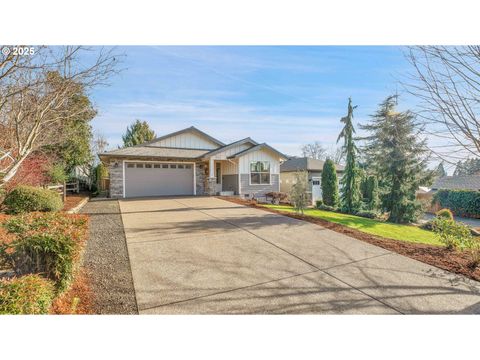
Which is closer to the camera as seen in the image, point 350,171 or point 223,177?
point 350,171

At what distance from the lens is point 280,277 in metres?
3.88

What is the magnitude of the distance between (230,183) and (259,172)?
7.16ft

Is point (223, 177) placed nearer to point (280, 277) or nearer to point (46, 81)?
point (280, 277)

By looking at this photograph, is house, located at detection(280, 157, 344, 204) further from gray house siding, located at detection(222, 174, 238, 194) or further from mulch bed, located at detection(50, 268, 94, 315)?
mulch bed, located at detection(50, 268, 94, 315)

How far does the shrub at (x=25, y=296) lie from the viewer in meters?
2.22

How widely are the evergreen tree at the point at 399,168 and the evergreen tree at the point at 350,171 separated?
146 cm

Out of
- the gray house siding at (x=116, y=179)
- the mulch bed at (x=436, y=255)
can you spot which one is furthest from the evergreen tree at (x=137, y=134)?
the mulch bed at (x=436, y=255)

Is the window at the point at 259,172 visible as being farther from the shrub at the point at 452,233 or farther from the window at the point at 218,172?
the shrub at the point at 452,233

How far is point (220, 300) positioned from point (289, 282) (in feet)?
3.78

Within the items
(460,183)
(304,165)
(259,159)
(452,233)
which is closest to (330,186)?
(259,159)

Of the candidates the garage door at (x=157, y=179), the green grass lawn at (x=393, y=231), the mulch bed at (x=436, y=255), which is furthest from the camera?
the garage door at (x=157, y=179)

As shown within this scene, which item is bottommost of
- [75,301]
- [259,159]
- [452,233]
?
[75,301]

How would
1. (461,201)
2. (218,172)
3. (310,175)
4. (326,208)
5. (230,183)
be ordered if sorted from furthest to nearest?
(310,175) < (218,172) < (461,201) < (230,183) < (326,208)
